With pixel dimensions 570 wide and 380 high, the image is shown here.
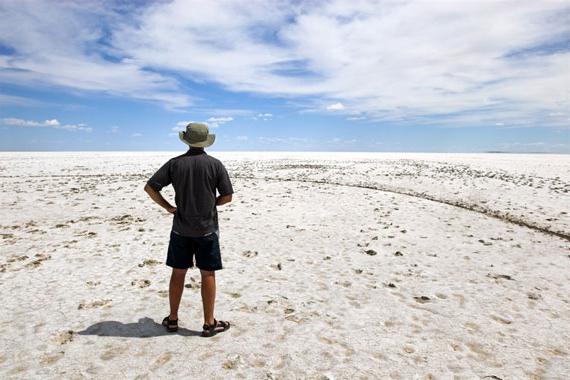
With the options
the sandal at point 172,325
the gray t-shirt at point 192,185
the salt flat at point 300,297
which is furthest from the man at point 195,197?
the salt flat at point 300,297

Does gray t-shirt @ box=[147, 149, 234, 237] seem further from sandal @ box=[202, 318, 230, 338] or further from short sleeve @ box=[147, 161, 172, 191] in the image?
sandal @ box=[202, 318, 230, 338]

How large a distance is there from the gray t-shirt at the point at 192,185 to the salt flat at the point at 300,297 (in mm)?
1971

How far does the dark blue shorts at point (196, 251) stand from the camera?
5.78 m

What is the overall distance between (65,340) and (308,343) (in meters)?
3.96

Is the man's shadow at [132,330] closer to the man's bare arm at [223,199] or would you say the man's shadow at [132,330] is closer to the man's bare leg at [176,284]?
the man's bare leg at [176,284]

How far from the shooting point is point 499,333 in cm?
650

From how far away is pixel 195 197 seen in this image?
18.4 ft

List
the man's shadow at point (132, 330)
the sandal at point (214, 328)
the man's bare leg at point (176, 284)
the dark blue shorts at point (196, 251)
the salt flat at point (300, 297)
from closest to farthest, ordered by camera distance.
A: the salt flat at point (300, 297) < the dark blue shorts at point (196, 251) < the man's bare leg at point (176, 284) < the sandal at point (214, 328) < the man's shadow at point (132, 330)

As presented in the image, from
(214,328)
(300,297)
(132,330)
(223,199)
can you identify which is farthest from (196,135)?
(300,297)

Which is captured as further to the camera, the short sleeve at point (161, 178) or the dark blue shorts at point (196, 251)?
the dark blue shorts at point (196, 251)

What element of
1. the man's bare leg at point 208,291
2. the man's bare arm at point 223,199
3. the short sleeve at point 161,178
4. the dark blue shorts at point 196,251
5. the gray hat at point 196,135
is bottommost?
the man's bare leg at point 208,291

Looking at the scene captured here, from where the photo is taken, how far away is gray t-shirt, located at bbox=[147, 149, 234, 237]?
559 cm

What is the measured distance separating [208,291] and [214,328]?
0.74 metres

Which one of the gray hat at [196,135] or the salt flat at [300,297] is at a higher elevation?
the gray hat at [196,135]
